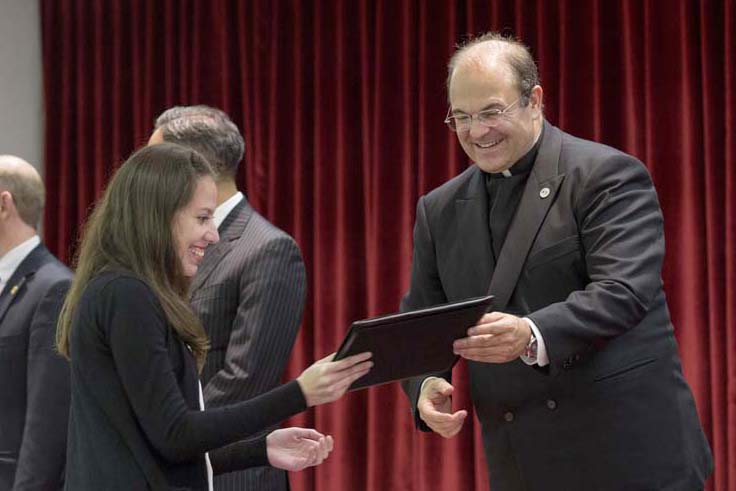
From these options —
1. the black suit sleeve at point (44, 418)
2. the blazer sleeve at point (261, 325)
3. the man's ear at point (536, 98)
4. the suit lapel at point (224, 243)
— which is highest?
the man's ear at point (536, 98)

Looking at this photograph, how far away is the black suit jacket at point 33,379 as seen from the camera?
3.09 metres

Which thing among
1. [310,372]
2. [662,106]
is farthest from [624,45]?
[310,372]

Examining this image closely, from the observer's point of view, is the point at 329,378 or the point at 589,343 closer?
the point at 329,378

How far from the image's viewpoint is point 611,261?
7.89 ft

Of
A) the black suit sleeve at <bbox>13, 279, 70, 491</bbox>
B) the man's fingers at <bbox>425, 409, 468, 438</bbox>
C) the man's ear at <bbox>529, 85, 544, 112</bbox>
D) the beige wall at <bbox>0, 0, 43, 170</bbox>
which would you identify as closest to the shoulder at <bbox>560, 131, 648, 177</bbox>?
the man's ear at <bbox>529, 85, 544, 112</bbox>

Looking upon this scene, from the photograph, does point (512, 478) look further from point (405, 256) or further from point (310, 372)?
point (405, 256)

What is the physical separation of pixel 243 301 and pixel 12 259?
96 cm

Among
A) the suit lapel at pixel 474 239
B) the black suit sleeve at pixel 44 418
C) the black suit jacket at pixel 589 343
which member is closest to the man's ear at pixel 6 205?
the black suit sleeve at pixel 44 418

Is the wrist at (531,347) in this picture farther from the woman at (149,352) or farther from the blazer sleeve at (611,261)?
the woman at (149,352)

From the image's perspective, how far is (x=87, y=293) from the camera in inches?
80.4

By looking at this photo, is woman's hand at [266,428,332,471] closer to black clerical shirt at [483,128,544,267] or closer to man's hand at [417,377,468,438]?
man's hand at [417,377,468,438]

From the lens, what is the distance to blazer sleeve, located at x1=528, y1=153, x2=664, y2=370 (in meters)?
2.35

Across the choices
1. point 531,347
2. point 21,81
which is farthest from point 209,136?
point 21,81

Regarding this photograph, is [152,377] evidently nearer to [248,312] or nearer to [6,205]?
[248,312]
